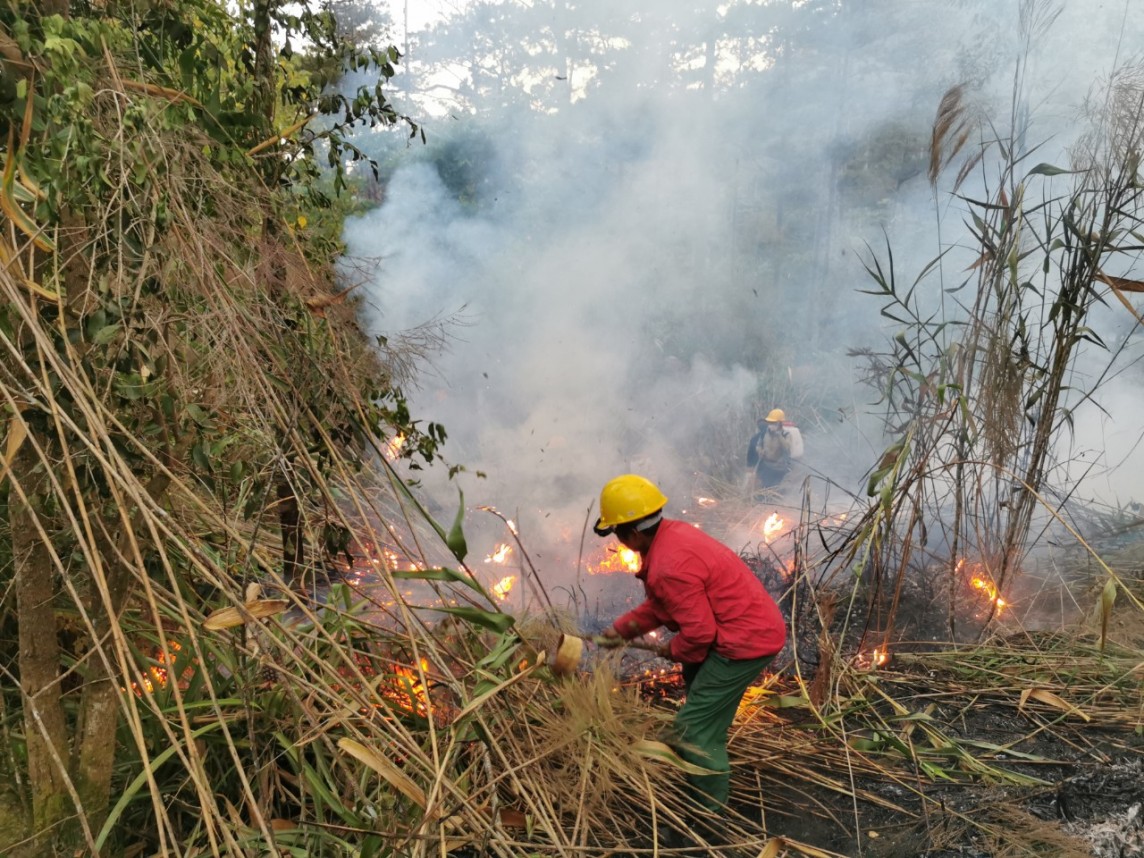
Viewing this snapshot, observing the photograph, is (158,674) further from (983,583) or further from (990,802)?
(983,583)

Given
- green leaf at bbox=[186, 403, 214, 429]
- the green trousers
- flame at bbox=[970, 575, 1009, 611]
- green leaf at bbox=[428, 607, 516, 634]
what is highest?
green leaf at bbox=[186, 403, 214, 429]

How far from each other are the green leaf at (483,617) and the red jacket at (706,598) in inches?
33.3

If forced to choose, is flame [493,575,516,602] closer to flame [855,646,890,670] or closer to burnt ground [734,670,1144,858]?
burnt ground [734,670,1144,858]

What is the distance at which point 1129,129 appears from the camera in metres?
4.25

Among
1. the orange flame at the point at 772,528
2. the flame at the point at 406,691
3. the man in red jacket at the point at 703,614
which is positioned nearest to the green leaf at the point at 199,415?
the flame at the point at 406,691

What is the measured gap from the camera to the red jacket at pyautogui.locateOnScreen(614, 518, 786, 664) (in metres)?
3.14

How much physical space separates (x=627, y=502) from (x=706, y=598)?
0.51m

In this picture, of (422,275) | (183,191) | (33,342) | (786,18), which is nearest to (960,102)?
(183,191)

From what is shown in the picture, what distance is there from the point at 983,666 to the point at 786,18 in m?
→ 10.3

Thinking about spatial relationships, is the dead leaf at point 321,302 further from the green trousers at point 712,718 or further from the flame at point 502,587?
the flame at point 502,587

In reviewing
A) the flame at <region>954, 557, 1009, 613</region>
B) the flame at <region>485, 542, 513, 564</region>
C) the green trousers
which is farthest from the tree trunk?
the flame at <region>954, 557, 1009, 613</region>

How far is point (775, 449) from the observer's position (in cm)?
818

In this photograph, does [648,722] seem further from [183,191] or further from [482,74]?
[482,74]

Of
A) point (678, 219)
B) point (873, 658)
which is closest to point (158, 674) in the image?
point (873, 658)
